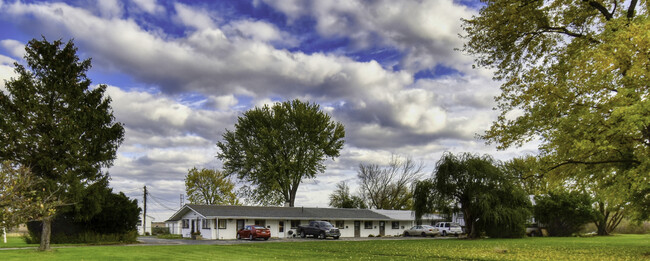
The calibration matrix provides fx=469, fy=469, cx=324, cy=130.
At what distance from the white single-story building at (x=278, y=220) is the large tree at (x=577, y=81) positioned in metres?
31.5

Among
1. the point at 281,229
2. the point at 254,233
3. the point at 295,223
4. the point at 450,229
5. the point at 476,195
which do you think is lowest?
the point at 450,229

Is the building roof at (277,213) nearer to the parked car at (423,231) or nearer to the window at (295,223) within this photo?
the window at (295,223)

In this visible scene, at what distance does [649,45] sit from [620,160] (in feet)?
18.6

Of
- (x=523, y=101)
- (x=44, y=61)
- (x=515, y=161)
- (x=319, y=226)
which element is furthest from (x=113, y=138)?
(x=515, y=161)

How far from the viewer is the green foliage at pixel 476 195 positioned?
4403cm

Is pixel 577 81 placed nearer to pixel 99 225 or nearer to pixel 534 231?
pixel 99 225

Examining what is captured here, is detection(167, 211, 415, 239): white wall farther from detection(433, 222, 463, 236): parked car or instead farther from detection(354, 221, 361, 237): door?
detection(433, 222, 463, 236): parked car

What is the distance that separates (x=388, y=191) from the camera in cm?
8175

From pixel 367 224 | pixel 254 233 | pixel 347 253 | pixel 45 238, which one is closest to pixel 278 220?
pixel 254 233

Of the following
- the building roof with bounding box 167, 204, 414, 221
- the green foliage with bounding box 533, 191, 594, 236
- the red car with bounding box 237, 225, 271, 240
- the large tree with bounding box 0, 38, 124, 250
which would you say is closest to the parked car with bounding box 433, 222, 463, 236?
the building roof with bounding box 167, 204, 414, 221

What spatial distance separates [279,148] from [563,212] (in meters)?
35.4

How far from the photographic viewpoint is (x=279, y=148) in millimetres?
60562

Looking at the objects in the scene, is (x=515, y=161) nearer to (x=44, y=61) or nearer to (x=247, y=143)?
(x=247, y=143)

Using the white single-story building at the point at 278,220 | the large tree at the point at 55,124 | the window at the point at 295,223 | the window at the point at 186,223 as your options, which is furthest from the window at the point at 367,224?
the large tree at the point at 55,124
